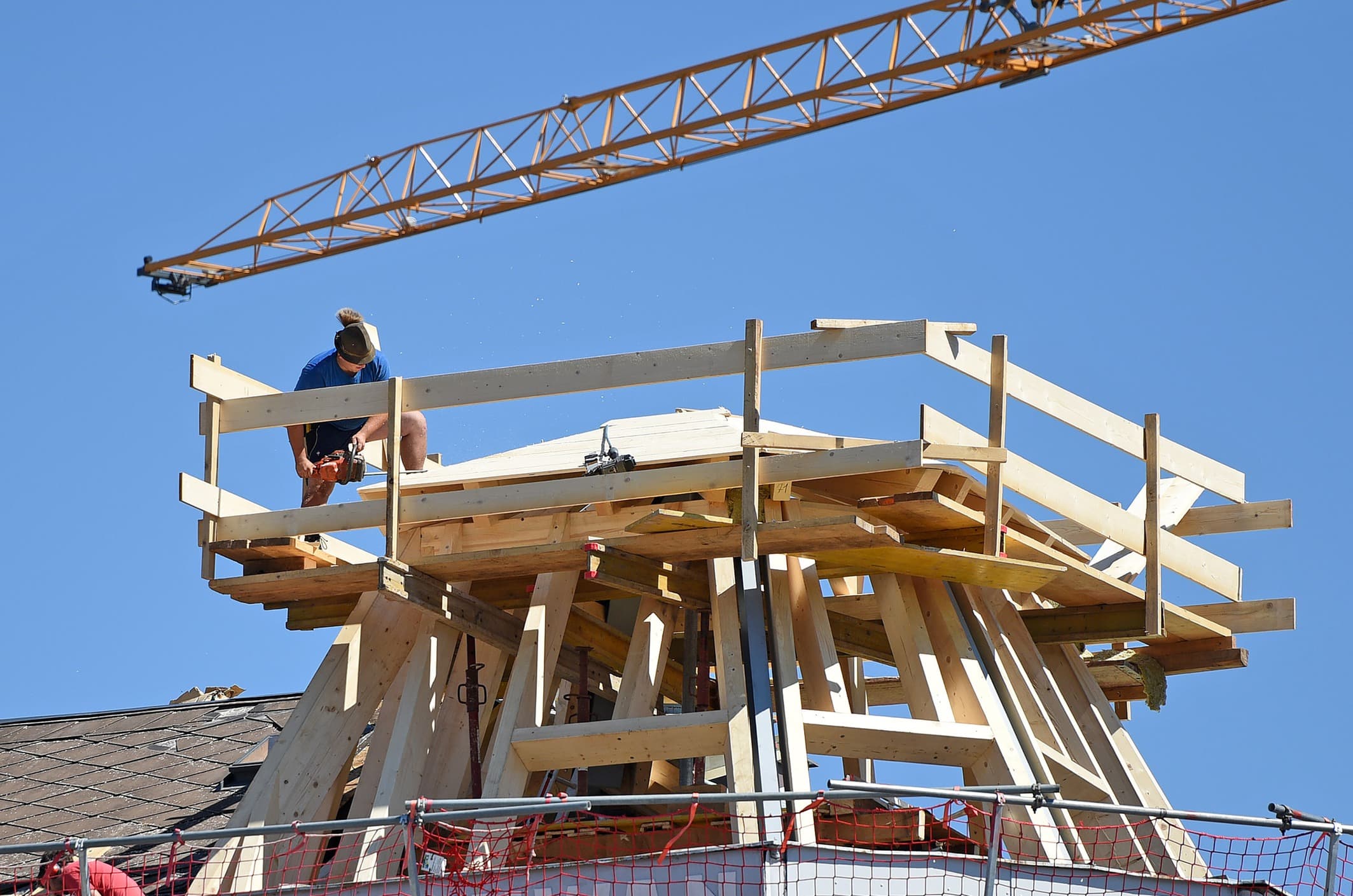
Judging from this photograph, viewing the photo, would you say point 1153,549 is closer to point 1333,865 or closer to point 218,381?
Answer: point 1333,865

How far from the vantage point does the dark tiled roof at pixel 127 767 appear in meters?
17.9

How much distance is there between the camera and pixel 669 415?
746 inches

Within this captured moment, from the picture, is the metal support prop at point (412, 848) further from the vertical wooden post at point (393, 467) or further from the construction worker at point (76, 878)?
the vertical wooden post at point (393, 467)

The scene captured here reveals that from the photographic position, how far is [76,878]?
1420 cm

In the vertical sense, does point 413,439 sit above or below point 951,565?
above

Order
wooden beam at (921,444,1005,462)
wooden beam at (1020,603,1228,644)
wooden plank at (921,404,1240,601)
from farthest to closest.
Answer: wooden beam at (1020,603,1228,644) < wooden plank at (921,404,1240,601) < wooden beam at (921,444,1005,462)

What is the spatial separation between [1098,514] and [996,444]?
5.50 ft

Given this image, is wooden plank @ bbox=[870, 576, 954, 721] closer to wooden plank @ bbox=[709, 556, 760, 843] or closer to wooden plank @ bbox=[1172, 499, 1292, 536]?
wooden plank @ bbox=[709, 556, 760, 843]

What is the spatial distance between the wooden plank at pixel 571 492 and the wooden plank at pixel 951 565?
65 centimetres

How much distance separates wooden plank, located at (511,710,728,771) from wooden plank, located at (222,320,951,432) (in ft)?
8.02

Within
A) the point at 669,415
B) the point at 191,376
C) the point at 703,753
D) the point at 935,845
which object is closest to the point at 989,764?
the point at 935,845

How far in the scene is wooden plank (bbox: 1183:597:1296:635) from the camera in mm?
17234

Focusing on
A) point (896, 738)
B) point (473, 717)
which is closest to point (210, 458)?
point (473, 717)

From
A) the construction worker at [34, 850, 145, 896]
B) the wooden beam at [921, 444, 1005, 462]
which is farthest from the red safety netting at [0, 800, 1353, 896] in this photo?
the wooden beam at [921, 444, 1005, 462]
